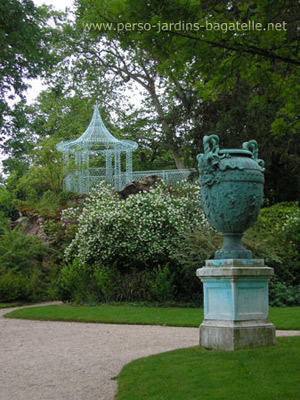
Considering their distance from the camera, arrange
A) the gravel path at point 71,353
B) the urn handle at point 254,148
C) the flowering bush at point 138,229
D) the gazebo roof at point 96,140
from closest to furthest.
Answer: the gravel path at point 71,353 < the urn handle at point 254,148 < the flowering bush at point 138,229 < the gazebo roof at point 96,140

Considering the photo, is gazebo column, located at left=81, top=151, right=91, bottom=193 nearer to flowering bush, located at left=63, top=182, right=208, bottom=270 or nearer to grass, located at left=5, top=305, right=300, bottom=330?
flowering bush, located at left=63, top=182, right=208, bottom=270

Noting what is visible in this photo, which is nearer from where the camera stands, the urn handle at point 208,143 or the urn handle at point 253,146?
the urn handle at point 208,143

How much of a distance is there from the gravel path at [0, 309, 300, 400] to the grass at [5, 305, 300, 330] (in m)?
0.35

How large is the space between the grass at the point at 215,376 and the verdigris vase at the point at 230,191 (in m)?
1.29

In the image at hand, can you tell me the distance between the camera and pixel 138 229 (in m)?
12.7

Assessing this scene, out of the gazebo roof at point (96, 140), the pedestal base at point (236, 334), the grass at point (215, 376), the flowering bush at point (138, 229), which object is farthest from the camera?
the gazebo roof at point (96, 140)

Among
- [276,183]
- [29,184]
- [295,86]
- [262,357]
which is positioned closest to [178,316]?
[262,357]

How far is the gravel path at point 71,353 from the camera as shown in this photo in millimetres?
4965

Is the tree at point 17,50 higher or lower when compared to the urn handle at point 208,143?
higher

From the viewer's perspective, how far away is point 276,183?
732 inches

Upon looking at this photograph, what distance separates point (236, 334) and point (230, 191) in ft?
5.54

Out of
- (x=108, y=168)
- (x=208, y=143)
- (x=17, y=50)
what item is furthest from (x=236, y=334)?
(x=108, y=168)

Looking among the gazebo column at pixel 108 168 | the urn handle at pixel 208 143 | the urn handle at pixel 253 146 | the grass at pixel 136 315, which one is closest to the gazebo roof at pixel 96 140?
the gazebo column at pixel 108 168

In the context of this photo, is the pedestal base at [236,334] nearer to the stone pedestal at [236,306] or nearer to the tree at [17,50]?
the stone pedestal at [236,306]
